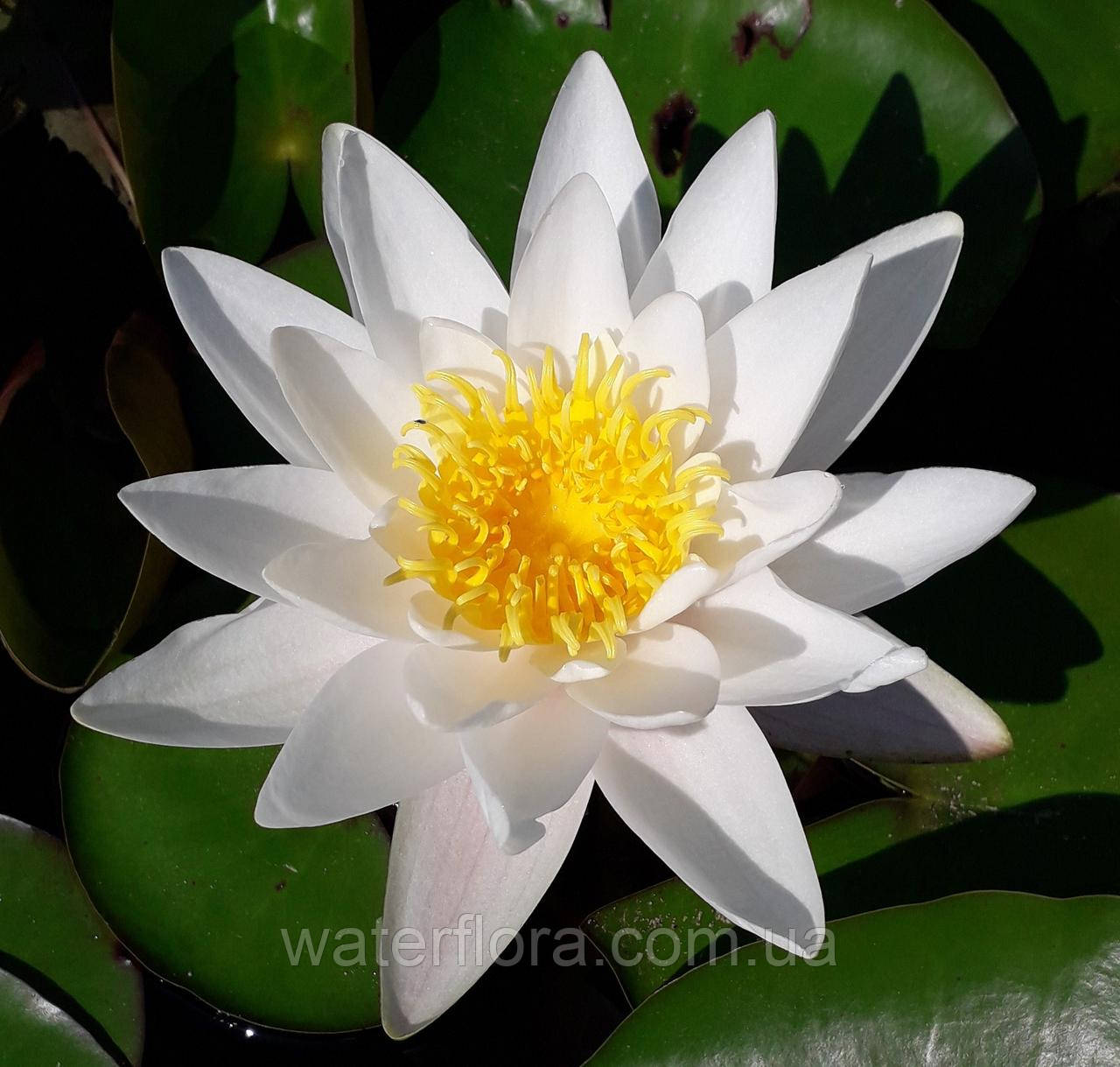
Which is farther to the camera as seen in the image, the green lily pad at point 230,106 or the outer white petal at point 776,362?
the green lily pad at point 230,106

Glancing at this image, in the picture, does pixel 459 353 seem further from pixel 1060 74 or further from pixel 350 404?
pixel 1060 74

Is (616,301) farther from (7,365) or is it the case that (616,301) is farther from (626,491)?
(7,365)

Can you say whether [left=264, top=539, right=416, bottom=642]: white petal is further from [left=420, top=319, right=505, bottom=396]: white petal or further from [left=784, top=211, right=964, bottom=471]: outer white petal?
[left=784, top=211, right=964, bottom=471]: outer white petal

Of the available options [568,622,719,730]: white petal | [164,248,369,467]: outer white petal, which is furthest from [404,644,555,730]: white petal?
[164,248,369,467]: outer white petal

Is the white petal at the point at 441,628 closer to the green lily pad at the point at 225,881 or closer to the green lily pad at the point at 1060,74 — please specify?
the green lily pad at the point at 225,881

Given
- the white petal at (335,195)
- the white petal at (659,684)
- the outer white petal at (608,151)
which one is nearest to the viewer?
the white petal at (659,684)

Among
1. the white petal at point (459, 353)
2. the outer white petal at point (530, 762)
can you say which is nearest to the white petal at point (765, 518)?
the outer white petal at point (530, 762)

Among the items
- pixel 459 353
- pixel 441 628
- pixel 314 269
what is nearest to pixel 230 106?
pixel 314 269
